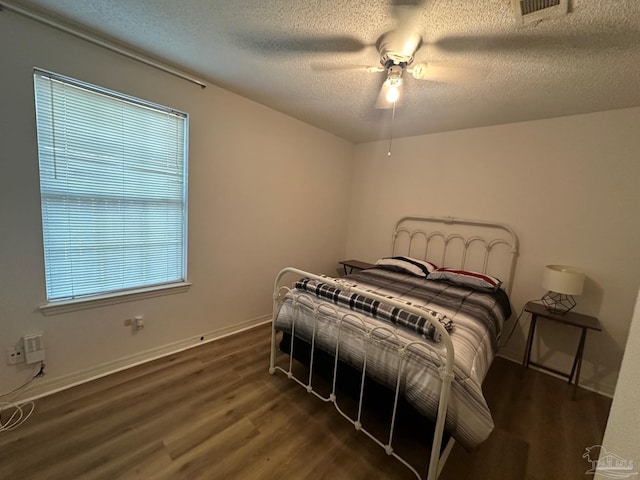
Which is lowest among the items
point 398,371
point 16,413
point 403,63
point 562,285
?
point 16,413

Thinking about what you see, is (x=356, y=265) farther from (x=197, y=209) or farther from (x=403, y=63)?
(x=403, y=63)

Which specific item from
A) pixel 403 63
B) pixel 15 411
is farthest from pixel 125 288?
pixel 403 63

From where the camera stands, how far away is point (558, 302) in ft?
8.15

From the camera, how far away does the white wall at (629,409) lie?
549 mm

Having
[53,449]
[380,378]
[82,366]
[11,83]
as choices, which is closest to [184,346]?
[82,366]

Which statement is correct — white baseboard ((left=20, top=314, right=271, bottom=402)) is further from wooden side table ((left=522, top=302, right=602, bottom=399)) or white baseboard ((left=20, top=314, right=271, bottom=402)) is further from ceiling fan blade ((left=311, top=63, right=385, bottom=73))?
wooden side table ((left=522, top=302, right=602, bottom=399))

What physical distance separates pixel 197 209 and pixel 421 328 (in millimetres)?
2120

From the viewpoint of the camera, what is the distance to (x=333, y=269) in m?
4.04

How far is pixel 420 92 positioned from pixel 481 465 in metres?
2.69

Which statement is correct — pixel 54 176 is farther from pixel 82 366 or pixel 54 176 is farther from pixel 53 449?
pixel 53 449

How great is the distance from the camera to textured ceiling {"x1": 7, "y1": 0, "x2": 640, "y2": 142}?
4.43 ft

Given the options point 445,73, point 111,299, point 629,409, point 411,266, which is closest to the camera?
point 629,409

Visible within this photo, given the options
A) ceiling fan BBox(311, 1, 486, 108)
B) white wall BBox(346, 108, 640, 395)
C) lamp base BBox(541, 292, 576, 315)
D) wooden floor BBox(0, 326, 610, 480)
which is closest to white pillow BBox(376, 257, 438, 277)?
white wall BBox(346, 108, 640, 395)

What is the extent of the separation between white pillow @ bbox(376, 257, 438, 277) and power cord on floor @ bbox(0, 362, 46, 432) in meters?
3.15
